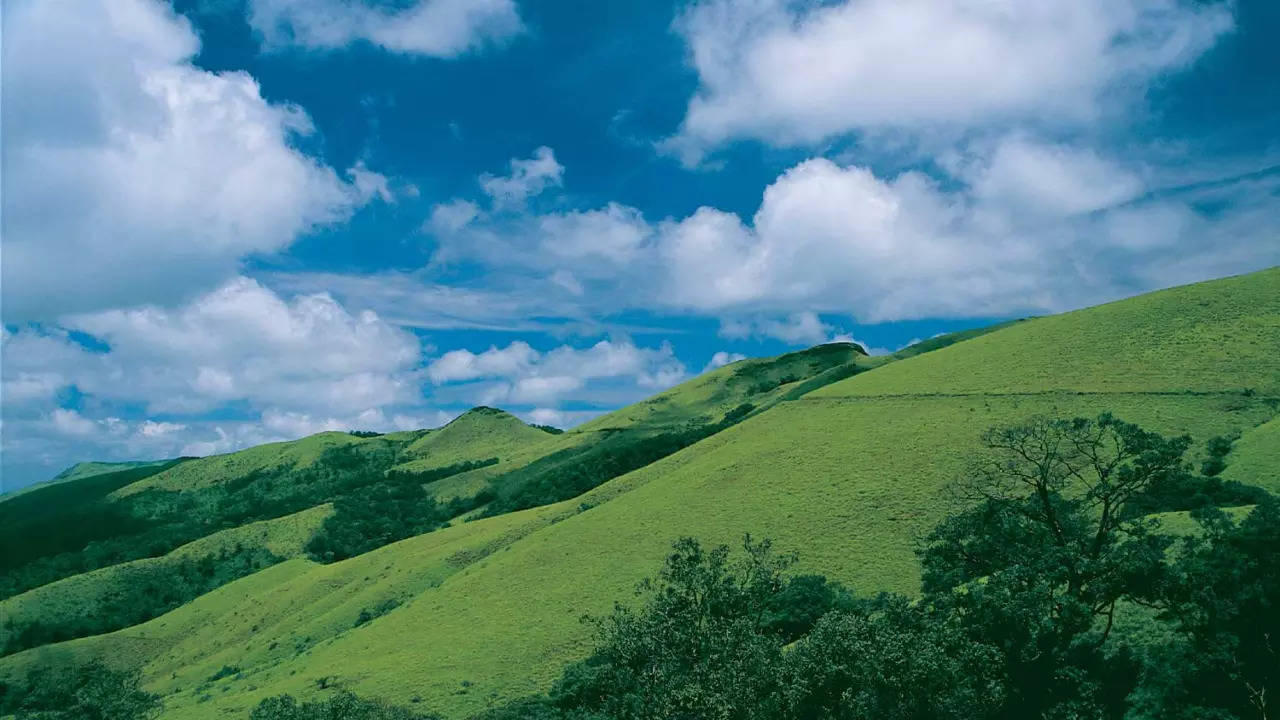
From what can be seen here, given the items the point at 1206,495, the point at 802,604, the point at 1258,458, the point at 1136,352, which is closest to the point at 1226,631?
the point at 802,604

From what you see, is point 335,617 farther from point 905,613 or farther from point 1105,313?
point 1105,313

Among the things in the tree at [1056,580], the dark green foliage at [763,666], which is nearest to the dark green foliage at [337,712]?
the dark green foliage at [763,666]

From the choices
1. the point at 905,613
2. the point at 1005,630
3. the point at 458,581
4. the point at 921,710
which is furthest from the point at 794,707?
the point at 458,581

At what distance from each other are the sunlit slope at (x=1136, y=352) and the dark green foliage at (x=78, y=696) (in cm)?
10650

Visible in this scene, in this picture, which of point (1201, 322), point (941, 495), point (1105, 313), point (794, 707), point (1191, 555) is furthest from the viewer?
point (1105, 313)

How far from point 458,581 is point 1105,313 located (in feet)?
362

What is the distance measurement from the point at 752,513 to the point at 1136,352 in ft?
205

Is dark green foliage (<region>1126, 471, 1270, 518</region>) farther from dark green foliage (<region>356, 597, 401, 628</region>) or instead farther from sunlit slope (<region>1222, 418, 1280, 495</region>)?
dark green foliage (<region>356, 597, 401, 628</region>)

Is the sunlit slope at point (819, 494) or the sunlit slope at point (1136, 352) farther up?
the sunlit slope at point (1136, 352)

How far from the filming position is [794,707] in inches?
1471

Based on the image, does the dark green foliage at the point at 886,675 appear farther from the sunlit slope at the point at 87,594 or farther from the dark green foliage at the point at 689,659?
the sunlit slope at the point at 87,594

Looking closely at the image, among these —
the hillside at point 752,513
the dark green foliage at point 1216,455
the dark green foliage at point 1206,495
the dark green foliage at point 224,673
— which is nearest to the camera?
the dark green foliage at point 1206,495

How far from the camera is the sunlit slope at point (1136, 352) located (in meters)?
96.4

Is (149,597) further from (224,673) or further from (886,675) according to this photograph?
(886,675)
